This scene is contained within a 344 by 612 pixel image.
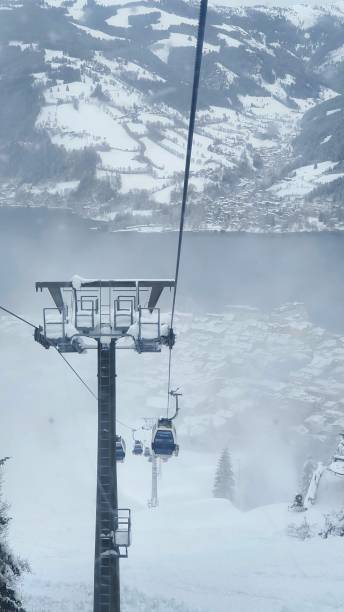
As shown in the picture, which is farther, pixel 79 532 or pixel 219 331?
pixel 219 331

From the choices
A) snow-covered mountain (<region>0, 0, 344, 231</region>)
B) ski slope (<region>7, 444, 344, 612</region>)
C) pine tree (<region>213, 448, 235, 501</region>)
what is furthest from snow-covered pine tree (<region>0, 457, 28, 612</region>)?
snow-covered mountain (<region>0, 0, 344, 231</region>)

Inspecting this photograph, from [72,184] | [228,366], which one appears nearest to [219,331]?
[228,366]

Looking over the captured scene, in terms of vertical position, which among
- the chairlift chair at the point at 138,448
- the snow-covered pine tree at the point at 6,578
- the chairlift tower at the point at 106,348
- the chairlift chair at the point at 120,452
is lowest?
the chairlift chair at the point at 138,448

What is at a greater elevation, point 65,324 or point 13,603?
point 65,324

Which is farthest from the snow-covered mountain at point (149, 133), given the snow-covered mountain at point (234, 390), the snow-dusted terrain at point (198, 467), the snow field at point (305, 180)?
the snow-dusted terrain at point (198, 467)

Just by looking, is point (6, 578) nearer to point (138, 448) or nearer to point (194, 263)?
point (138, 448)

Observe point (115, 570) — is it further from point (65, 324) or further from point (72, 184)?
point (72, 184)

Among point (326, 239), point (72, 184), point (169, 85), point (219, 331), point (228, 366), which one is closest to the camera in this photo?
point (228, 366)

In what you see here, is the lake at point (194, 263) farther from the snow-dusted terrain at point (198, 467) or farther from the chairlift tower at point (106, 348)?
the chairlift tower at point (106, 348)
